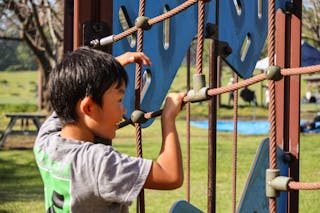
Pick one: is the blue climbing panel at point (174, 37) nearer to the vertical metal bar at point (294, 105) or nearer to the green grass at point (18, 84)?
the vertical metal bar at point (294, 105)

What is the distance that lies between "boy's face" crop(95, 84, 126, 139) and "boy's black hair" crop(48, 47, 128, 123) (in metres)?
0.01

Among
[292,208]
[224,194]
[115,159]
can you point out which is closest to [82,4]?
[115,159]

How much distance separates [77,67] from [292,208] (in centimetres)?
117

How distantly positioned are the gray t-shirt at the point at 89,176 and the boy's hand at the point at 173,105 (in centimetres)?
13

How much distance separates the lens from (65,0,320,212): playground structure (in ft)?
4.60

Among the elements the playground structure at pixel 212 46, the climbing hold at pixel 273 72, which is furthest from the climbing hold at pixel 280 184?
the climbing hold at pixel 273 72

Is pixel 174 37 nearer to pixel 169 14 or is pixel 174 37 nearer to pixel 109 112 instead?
pixel 169 14

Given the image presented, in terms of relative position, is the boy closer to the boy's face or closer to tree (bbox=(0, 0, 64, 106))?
the boy's face

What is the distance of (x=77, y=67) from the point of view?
112 centimetres

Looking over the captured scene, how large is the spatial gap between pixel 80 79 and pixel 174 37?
3.29 feet

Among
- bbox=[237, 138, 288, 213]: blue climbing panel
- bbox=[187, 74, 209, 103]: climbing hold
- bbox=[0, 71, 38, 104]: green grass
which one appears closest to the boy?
bbox=[187, 74, 209, 103]: climbing hold

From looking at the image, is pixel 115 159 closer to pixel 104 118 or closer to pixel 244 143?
pixel 104 118

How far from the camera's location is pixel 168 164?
1130 millimetres

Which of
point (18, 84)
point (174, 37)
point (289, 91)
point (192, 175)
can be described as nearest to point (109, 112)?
Result: point (174, 37)
